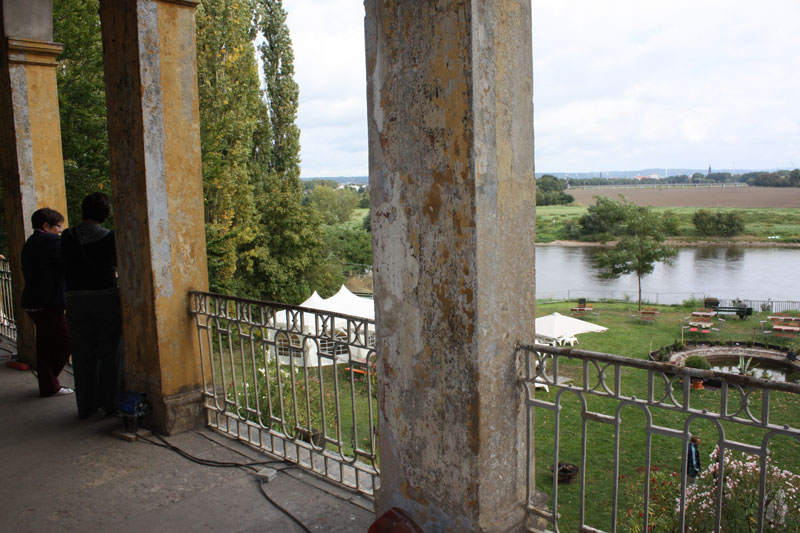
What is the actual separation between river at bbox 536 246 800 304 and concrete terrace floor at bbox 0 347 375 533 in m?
41.5

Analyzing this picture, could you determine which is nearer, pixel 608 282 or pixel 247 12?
pixel 247 12

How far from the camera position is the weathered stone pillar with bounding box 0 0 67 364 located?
215 inches

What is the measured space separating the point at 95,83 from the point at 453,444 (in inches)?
455

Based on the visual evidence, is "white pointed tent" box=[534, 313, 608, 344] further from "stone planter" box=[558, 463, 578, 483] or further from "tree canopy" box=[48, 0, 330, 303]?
"tree canopy" box=[48, 0, 330, 303]

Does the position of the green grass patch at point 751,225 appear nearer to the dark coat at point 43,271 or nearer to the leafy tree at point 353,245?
the leafy tree at point 353,245

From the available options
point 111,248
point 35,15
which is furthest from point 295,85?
point 111,248

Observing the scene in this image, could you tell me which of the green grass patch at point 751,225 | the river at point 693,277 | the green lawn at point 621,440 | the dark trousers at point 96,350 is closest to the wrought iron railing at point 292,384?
the dark trousers at point 96,350

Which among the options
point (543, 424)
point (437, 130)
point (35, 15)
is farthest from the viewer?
point (543, 424)

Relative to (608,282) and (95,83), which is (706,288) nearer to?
(608,282)

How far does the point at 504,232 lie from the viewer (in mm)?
2162

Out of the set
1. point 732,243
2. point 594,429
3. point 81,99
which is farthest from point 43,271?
point 732,243

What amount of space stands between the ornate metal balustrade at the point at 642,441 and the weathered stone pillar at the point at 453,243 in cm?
18

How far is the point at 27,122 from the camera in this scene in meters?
5.56

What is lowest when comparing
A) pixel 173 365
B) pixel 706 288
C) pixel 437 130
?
pixel 706 288
